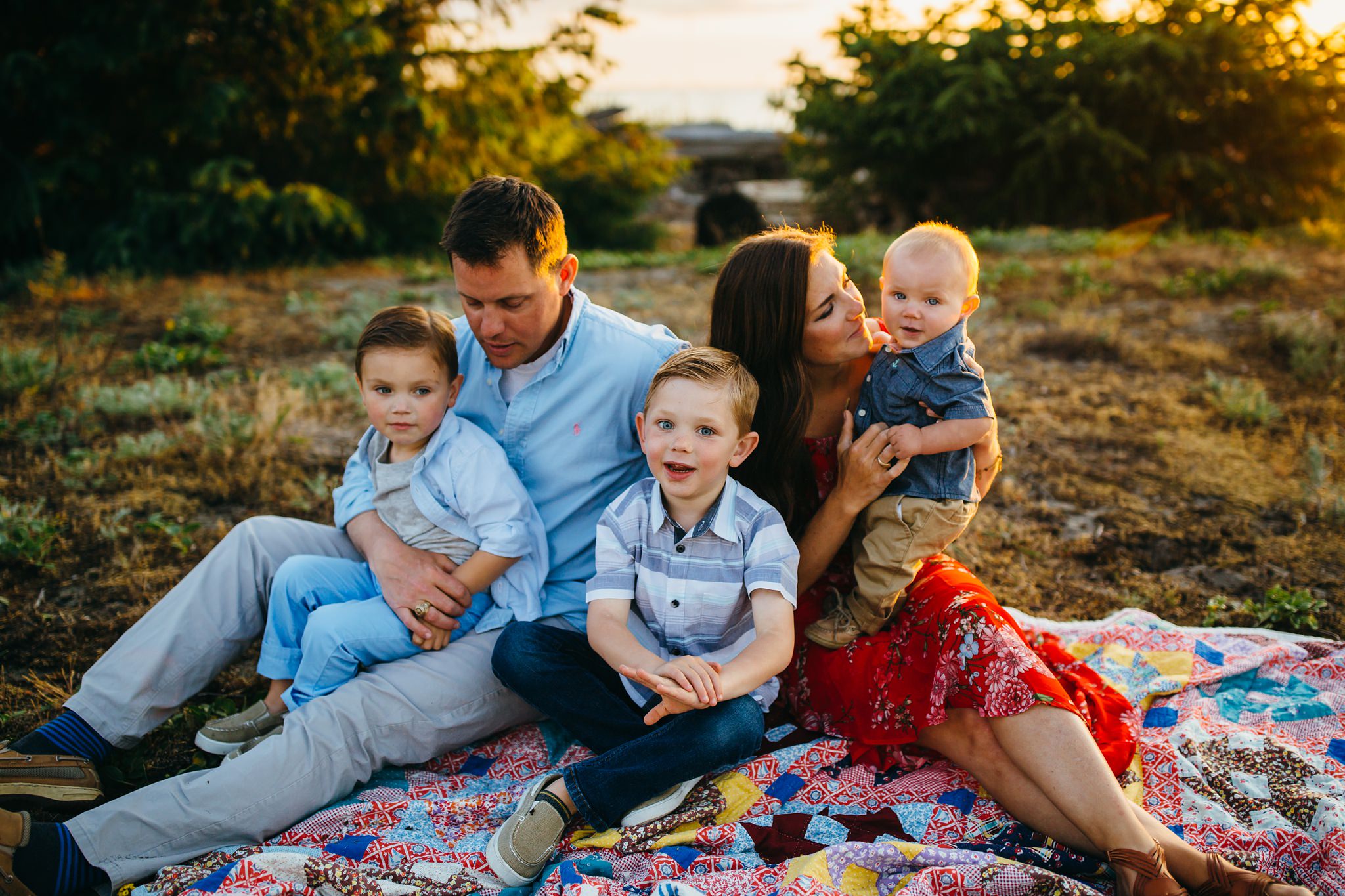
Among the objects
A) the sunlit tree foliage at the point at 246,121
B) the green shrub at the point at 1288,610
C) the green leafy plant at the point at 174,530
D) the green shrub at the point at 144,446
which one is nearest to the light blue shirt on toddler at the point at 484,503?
the green leafy plant at the point at 174,530

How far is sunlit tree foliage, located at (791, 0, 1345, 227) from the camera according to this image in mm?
10648

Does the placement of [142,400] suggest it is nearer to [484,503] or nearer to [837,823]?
[484,503]

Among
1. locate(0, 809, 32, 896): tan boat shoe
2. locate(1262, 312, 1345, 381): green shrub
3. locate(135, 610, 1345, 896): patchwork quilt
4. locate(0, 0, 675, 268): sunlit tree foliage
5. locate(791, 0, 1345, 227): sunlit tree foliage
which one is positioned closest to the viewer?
locate(0, 809, 32, 896): tan boat shoe

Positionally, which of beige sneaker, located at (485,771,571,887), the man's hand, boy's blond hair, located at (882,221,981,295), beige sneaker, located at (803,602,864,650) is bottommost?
beige sneaker, located at (485,771,571,887)

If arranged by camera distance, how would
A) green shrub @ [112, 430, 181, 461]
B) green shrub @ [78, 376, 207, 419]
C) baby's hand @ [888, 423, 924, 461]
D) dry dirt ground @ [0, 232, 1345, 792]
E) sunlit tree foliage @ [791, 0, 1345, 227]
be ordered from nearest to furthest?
baby's hand @ [888, 423, 924, 461], dry dirt ground @ [0, 232, 1345, 792], green shrub @ [112, 430, 181, 461], green shrub @ [78, 376, 207, 419], sunlit tree foliage @ [791, 0, 1345, 227]

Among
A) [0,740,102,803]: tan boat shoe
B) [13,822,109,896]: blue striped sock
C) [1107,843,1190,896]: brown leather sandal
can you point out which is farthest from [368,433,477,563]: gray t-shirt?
[1107,843,1190,896]: brown leather sandal

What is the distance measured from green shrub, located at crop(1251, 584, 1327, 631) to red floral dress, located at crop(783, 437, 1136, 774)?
1138 millimetres

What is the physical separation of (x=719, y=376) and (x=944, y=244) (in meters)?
0.76

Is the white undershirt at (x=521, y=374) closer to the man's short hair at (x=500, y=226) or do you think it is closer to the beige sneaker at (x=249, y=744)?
the man's short hair at (x=500, y=226)

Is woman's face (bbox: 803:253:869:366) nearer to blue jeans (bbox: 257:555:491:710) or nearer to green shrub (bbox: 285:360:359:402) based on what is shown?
blue jeans (bbox: 257:555:491:710)

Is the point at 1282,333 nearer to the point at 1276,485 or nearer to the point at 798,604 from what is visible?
the point at 1276,485

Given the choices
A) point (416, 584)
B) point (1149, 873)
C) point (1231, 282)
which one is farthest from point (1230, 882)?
point (1231, 282)

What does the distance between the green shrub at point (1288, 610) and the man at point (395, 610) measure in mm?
2523

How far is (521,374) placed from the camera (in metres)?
2.93
